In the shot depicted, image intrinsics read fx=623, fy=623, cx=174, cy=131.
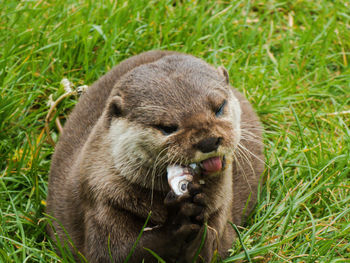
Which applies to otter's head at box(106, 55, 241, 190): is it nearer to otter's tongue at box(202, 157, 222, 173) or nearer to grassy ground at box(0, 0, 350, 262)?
otter's tongue at box(202, 157, 222, 173)

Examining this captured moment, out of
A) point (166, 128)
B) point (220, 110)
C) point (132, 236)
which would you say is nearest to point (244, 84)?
point (220, 110)

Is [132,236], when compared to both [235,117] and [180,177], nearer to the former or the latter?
[180,177]

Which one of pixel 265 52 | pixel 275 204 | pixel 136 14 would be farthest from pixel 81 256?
pixel 265 52

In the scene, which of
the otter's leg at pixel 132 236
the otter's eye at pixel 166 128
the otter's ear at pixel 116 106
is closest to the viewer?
the otter's eye at pixel 166 128

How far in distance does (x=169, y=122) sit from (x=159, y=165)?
23cm

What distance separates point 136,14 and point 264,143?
154 cm

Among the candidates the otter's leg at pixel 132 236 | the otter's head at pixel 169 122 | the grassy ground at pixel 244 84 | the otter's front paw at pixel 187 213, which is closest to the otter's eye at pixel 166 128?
the otter's head at pixel 169 122

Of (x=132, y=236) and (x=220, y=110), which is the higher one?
(x=220, y=110)

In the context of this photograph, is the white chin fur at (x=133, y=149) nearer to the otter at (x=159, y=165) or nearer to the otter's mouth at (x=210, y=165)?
the otter at (x=159, y=165)

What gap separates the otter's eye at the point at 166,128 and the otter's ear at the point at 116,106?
0.31 meters

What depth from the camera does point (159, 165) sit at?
3.09 metres

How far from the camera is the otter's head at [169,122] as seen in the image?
2.95 metres

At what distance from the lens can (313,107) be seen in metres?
4.93

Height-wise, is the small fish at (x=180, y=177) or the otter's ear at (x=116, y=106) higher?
the otter's ear at (x=116, y=106)
